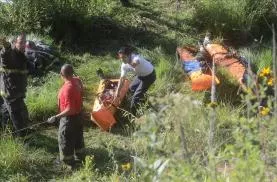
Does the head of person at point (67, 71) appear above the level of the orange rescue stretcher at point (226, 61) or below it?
above

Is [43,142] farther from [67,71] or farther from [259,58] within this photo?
[259,58]

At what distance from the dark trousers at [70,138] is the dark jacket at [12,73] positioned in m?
0.93

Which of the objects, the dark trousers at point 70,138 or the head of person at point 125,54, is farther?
the head of person at point 125,54

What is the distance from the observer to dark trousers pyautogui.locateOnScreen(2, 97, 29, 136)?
809cm

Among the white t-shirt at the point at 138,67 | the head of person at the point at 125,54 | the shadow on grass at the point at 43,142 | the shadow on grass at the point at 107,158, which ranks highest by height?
the head of person at the point at 125,54

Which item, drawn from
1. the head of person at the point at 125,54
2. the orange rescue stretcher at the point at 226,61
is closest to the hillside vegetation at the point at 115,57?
the orange rescue stretcher at the point at 226,61

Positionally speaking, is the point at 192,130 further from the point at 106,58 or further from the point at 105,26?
the point at 105,26

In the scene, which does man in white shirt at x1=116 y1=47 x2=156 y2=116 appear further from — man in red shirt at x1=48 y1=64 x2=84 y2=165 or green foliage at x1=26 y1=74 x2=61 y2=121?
man in red shirt at x1=48 y1=64 x2=84 y2=165

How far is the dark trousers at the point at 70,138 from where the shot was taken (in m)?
7.38

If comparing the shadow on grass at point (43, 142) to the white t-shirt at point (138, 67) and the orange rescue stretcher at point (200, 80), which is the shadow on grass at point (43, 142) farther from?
the orange rescue stretcher at point (200, 80)

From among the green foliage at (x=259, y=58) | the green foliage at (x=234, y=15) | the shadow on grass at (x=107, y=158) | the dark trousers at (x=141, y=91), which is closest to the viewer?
the shadow on grass at (x=107, y=158)

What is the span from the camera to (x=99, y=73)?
9883 mm

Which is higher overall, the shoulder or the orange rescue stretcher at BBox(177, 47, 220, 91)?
the shoulder

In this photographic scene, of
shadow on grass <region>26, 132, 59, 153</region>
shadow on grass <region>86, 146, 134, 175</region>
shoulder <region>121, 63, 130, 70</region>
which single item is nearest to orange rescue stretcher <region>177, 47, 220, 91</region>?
shoulder <region>121, 63, 130, 70</region>
